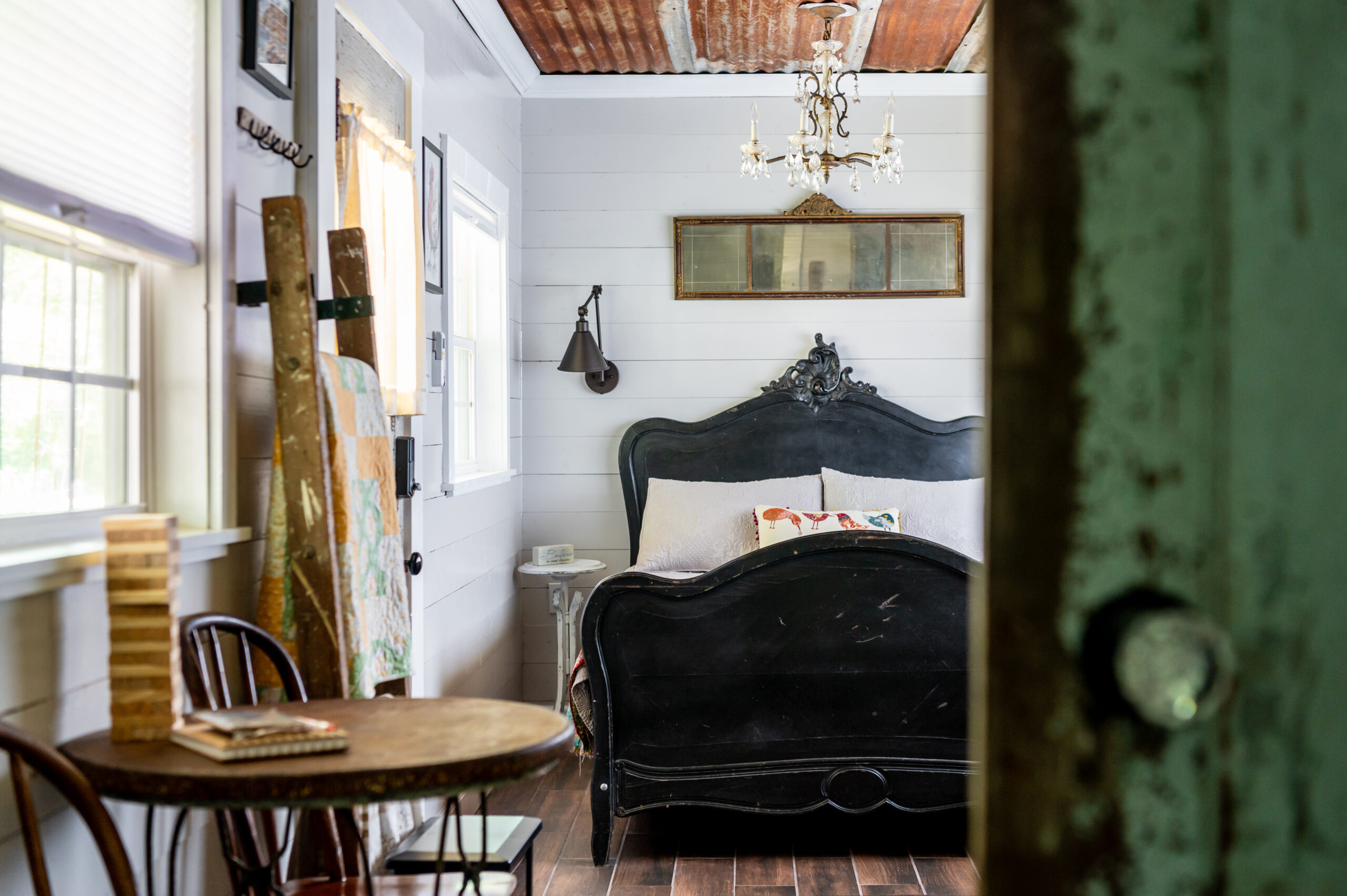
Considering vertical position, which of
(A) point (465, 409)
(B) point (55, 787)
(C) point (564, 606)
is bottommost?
(C) point (564, 606)

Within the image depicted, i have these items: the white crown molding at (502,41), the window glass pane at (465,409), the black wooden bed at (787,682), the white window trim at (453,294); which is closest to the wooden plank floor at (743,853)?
the black wooden bed at (787,682)

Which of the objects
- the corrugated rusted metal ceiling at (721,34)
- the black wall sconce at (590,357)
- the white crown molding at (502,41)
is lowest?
the black wall sconce at (590,357)

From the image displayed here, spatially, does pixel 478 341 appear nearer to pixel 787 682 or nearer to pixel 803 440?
pixel 803 440

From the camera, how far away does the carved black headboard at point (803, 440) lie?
446cm

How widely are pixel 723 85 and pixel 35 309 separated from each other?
3700 millimetres

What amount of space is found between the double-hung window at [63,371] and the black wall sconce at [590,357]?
268 cm

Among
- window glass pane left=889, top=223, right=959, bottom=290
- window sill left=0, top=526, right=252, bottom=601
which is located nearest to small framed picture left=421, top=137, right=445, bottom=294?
window sill left=0, top=526, right=252, bottom=601

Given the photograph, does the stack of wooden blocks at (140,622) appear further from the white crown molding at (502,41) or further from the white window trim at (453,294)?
the white crown molding at (502,41)

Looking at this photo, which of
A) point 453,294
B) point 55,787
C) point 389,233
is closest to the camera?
point 55,787

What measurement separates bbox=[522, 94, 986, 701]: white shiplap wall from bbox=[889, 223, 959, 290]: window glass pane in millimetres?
83

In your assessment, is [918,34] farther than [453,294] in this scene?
Yes

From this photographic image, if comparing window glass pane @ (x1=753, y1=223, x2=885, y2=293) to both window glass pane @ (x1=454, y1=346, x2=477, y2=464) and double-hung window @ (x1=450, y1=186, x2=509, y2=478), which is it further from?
window glass pane @ (x1=454, y1=346, x2=477, y2=464)

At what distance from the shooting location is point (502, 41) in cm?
398

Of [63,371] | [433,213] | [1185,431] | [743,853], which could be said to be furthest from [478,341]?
[1185,431]
